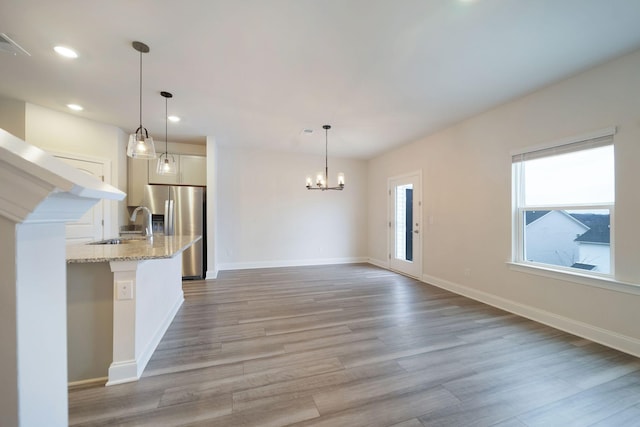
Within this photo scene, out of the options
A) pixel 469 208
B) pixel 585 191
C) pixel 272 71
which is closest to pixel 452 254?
pixel 469 208

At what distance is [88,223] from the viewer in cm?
400

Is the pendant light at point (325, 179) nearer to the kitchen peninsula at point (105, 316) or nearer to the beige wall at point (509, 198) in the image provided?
the beige wall at point (509, 198)

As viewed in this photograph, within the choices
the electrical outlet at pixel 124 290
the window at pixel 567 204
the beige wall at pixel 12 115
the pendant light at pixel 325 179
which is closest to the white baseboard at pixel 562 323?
the window at pixel 567 204

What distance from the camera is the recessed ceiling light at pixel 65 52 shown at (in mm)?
2291

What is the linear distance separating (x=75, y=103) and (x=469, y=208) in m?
5.74

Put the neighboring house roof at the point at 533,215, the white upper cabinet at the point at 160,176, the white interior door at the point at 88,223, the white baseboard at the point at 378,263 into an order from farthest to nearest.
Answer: the white baseboard at the point at 378,263, the white upper cabinet at the point at 160,176, the white interior door at the point at 88,223, the neighboring house roof at the point at 533,215

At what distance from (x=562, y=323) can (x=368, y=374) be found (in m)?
2.37

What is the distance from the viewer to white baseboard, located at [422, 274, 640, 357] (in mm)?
2327

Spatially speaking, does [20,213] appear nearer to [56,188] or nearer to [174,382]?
[56,188]

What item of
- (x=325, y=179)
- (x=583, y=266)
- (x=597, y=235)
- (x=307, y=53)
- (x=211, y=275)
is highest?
(x=307, y=53)

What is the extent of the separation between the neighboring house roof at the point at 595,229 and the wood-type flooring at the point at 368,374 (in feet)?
3.35

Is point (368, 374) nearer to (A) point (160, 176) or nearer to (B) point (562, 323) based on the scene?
(B) point (562, 323)

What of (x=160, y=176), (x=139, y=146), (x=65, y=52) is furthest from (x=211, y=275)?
(x=65, y=52)

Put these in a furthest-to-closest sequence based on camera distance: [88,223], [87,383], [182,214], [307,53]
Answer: [182,214]
[88,223]
[307,53]
[87,383]
